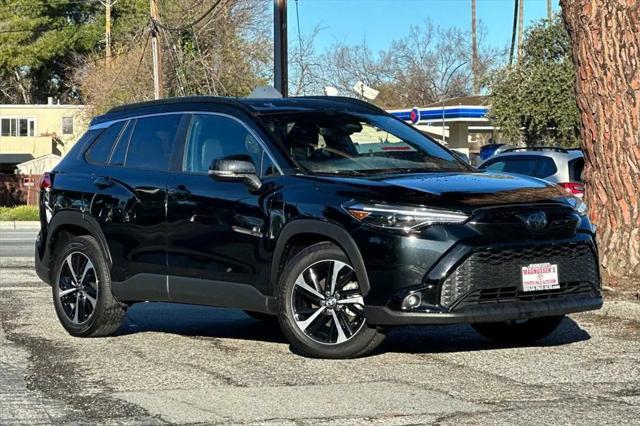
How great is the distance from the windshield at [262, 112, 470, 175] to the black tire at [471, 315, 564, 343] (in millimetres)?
1148

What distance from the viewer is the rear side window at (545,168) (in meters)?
17.3

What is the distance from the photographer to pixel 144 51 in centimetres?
4566

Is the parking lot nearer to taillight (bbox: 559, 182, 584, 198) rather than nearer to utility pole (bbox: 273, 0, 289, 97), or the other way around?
taillight (bbox: 559, 182, 584, 198)

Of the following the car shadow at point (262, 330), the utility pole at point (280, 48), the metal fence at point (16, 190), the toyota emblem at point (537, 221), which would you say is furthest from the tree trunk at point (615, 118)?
the metal fence at point (16, 190)

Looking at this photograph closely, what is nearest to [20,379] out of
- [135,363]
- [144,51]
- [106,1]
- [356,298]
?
[135,363]

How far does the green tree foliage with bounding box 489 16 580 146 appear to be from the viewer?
33.4 m

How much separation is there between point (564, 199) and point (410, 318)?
1413mm

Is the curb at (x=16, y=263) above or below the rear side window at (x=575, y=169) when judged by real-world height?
below

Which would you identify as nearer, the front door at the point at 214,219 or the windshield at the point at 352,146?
the front door at the point at 214,219

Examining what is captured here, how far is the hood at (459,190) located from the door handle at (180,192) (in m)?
1.27

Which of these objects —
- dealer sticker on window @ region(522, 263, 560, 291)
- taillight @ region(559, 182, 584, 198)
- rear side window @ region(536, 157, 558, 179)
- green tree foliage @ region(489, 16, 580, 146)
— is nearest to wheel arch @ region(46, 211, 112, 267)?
dealer sticker on window @ region(522, 263, 560, 291)

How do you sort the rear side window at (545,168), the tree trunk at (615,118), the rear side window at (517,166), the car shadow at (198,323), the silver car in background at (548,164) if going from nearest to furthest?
1. the car shadow at (198,323)
2. the tree trunk at (615,118)
3. the silver car in background at (548,164)
4. the rear side window at (545,168)
5. the rear side window at (517,166)

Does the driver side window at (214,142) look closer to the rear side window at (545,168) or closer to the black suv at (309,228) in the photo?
the black suv at (309,228)

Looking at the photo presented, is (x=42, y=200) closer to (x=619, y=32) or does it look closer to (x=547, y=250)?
(x=547, y=250)
